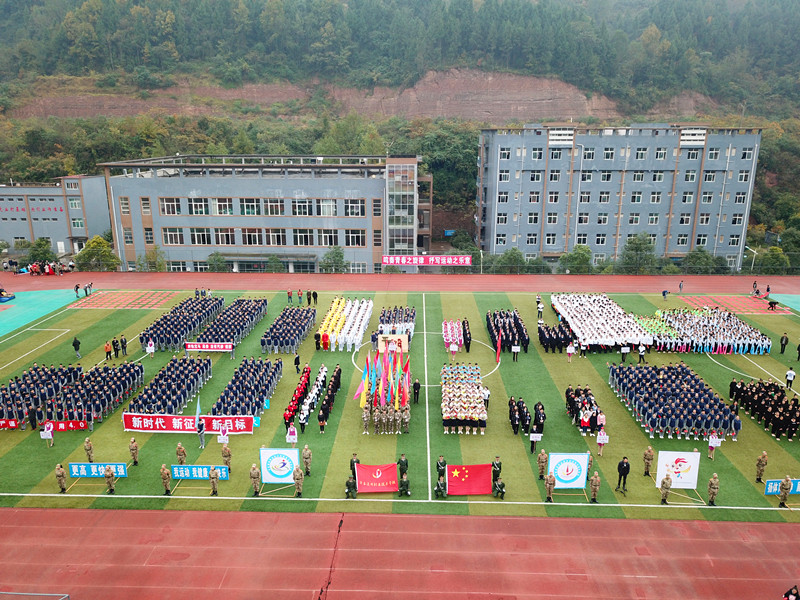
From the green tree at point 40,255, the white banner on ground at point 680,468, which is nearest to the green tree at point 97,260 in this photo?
the green tree at point 40,255

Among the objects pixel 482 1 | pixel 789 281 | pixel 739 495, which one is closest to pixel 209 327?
pixel 739 495

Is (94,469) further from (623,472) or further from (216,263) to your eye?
(216,263)

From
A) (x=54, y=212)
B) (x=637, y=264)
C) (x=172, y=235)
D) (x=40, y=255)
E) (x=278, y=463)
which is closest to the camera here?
(x=278, y=463)

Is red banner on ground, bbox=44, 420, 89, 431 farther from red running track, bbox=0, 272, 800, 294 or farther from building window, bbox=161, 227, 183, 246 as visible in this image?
building window, bbox=161, 227, 183, 246

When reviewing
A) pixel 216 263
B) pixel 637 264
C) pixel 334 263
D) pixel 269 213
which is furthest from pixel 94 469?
pixel 637 264

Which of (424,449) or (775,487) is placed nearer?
(775,487)
